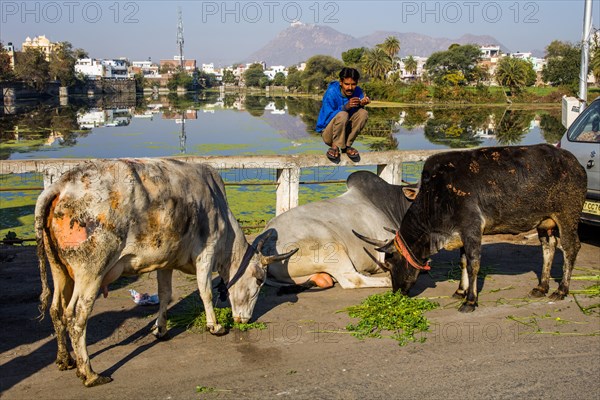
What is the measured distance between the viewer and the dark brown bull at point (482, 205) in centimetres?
635

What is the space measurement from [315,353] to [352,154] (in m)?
4.02

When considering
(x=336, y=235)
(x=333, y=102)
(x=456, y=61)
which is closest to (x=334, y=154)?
(x=333, y=102)

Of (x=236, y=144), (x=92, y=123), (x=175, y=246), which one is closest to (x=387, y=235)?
(x=175, y=246)

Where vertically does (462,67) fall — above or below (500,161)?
above

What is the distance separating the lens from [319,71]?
4530 inches

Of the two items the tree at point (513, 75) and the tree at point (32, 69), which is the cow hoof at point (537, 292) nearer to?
the tree at point (513, 75)

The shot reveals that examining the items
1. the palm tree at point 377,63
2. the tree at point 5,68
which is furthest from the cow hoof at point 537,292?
the palm tree at point 377,63

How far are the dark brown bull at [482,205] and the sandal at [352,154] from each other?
7.26 ft

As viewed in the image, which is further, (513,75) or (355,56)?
(355,56)

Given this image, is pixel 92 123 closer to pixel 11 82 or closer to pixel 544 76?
pixel 11 82

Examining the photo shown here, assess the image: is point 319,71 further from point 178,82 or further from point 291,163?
point 291,163

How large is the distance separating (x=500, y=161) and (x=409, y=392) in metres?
2.88

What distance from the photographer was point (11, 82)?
8656 cm

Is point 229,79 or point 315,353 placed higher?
point 229,79
